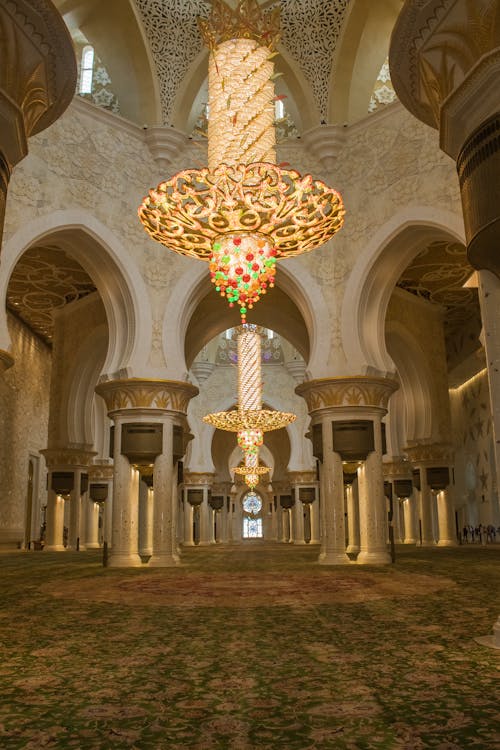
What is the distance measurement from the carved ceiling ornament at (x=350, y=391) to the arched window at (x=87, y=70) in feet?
20.0

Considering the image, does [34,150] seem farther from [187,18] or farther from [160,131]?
Answer: [187,18]

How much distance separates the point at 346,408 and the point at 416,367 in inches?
221

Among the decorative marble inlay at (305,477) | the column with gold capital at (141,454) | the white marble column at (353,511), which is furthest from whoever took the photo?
the decorative marble inlay at (305,477)

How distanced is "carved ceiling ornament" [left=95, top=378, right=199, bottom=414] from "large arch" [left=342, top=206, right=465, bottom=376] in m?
2.64

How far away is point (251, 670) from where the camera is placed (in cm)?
267

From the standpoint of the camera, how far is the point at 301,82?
426 inches

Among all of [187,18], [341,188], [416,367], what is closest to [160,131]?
[187,18]

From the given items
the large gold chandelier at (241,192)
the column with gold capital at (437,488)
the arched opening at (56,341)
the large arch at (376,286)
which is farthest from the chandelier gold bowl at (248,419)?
the large gold chandelier at (241,192)

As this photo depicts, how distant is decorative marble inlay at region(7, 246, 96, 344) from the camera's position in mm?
12383

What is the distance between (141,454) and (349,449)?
2981 millimetres

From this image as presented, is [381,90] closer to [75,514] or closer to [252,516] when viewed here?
[75,514]

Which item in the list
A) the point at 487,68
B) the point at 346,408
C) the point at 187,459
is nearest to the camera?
the point at 487,68

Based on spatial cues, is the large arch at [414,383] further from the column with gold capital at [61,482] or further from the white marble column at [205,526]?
the white marble column at [205,526]

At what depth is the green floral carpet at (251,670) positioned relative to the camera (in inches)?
74.5
